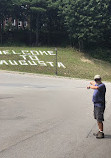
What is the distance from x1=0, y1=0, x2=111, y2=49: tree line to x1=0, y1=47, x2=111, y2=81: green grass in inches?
141

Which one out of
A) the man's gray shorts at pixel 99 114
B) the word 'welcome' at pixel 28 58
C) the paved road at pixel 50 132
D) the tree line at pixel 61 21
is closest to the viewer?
the paved road at pixel 50 132

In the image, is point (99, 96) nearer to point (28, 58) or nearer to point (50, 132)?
point (50, 132)

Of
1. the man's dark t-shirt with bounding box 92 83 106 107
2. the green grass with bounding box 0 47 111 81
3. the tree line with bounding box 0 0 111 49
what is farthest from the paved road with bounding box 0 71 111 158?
the tree line with bounding box 0 0 111 49

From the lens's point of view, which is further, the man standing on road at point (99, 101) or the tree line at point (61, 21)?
the tree line at point (61, 21)

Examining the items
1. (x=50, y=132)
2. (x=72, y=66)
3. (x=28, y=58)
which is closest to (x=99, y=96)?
(x=50, y=132)

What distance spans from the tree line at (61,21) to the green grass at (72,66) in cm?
359

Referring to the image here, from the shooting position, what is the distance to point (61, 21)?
171 feet

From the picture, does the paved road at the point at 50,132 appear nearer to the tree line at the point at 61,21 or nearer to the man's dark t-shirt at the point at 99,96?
the man's dark t-shirt at the point at 99,96

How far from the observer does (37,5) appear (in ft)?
169

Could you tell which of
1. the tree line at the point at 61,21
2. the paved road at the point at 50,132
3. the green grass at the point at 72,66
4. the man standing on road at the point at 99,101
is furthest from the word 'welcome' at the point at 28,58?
the man standing on road at the point at 99,101

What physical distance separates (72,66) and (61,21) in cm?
1599

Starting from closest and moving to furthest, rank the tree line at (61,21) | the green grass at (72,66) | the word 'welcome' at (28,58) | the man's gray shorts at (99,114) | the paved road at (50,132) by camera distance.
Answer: the paved road at (50,132), the man's gray shorts at (99,114), the green grass at (72,66), the word 'welcome' at (28,58), the tree line at (61,21)

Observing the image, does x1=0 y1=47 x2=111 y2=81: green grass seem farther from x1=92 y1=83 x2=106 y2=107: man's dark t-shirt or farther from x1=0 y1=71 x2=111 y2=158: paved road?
x1=92 y1=83 x2=106 y2=107: man's dark t-shirt

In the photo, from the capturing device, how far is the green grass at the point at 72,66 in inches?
1412
